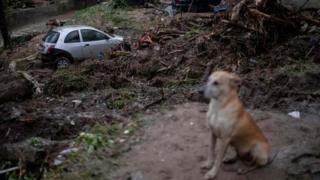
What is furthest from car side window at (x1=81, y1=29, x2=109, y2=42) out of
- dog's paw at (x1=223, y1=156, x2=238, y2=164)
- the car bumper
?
dog's paw at (x1=223, y1=156, x2=238, y2=164)

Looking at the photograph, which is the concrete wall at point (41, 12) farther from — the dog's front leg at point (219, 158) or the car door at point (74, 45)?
the dog's front leg at point (219, 158)

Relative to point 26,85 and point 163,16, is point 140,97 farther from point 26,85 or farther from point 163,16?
point 163,16

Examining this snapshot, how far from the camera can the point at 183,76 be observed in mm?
12219

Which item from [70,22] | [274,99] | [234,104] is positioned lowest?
[70,22]

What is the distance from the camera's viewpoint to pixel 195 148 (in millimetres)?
7855

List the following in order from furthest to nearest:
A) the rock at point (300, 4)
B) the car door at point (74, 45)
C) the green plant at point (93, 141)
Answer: the car door at point (74, 45) → the rock at point (300, 4) → the green plant at point (93, 141)

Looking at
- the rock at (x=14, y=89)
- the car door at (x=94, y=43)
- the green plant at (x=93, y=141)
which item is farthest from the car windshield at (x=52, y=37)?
the green plant at (x=93, y=141)

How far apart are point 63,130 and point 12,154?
44.2 inches

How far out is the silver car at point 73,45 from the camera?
17.8 m

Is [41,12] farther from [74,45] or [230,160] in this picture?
[230,160]

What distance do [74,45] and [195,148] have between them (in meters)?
11.0

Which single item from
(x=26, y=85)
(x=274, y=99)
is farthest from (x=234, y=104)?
(x=26, y=85)

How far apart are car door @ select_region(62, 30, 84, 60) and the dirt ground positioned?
929 cm

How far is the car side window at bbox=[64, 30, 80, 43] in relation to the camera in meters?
18.0
